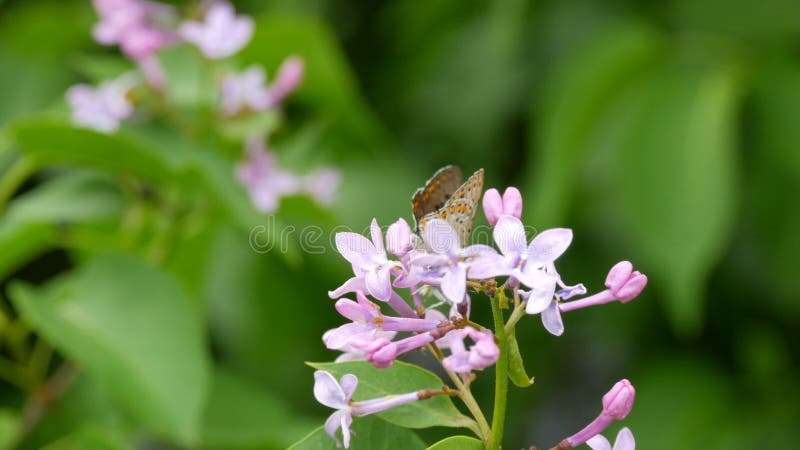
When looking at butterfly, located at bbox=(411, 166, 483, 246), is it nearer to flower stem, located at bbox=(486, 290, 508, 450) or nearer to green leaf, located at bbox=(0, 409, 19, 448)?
flower stem, located at bbox=(486, 290, 508, 450)

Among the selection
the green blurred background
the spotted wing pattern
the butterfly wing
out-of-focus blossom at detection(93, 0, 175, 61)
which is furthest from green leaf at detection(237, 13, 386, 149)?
the spotted wing pattern

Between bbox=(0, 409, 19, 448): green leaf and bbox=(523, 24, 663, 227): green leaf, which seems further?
bbox=(523, 24, 663, 227): green leaf

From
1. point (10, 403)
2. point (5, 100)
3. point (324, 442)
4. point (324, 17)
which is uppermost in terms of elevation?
point (324, 442)

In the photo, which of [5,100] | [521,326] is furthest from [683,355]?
[5,100]

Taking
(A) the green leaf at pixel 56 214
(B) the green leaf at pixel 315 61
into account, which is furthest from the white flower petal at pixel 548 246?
(B) the green leaf at pixel 315 61

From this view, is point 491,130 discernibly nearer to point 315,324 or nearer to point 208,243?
point 315,324

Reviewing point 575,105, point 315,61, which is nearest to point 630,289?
point 575,105
